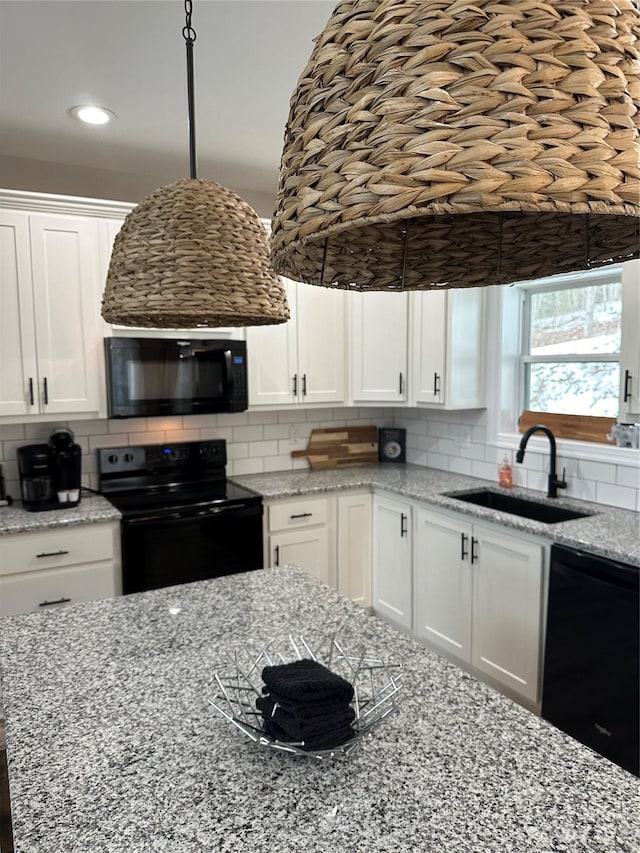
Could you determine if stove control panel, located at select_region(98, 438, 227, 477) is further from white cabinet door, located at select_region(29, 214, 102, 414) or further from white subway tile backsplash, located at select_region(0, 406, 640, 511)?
white cabinet door, located at select_region(29, 214, 102, 414)

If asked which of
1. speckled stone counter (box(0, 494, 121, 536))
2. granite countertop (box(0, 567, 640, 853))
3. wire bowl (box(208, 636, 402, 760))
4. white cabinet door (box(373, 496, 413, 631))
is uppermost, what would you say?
speckled stone counter (box(0, 494, 121, 536))

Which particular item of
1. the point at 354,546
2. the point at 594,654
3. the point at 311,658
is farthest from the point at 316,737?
the point at 354,546

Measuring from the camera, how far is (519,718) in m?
1.12

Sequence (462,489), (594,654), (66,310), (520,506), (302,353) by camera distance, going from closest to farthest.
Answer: (594,654)
(66,310)
(520,506)
(462,489)
(302,353)

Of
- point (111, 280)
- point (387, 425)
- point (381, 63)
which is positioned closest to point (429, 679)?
point (111, 280)

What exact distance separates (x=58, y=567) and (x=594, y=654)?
2.22 metres

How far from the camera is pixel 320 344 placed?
350 cm

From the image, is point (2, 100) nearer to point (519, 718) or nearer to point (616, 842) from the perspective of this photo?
point (519, 718)

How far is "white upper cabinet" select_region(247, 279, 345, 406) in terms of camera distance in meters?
3.32

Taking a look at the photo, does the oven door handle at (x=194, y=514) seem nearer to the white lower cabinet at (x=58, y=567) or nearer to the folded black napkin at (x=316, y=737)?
the white lower cabinet at (x=58, y=567)

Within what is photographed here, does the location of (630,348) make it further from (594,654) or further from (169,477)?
(169,477)

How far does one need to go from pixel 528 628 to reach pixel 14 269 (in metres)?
2.77

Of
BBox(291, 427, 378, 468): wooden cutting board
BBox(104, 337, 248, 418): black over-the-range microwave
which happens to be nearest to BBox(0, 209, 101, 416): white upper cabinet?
BBox(104, 337, 248, 418): black over-the-range microwave

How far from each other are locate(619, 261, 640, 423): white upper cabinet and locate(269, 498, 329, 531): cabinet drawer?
1.59 m
